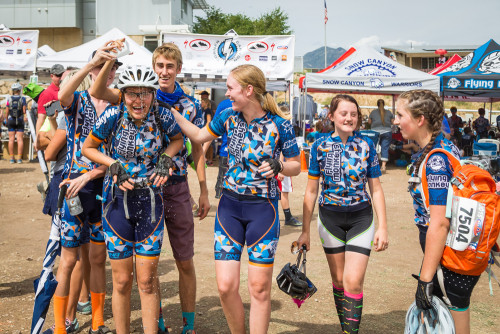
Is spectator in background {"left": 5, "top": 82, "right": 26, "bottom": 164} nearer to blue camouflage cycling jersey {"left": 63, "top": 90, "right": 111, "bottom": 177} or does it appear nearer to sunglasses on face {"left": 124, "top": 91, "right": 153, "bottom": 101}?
blue camouflage cycling jersey {"left": 63, "top": 90, "right": 111, "bottom": 177}

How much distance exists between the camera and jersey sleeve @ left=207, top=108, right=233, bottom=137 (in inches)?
147

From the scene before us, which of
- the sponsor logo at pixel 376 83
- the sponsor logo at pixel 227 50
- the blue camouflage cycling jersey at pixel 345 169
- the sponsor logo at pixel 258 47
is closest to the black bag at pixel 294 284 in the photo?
the blue camouflage cycling jersey at pixel 345 169

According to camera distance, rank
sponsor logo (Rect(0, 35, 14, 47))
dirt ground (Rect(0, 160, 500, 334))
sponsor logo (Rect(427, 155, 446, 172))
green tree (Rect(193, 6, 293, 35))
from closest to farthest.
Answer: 1. sponsor logo (Rect(427, 155, 446, 172))
2. dirt ground (Rect(0, 160, 500, 334))
3. sponsor logo (Rect(0, 35, 14, 47))
4. green tree (Rect(193, 6, 293, 35))

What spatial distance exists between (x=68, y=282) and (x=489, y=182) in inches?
122

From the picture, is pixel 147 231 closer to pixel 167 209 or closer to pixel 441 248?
pixel 167 209

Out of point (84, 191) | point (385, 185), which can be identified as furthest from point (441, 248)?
point (385, 185)

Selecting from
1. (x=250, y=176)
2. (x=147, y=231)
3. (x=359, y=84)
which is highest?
(x=359, y=84)

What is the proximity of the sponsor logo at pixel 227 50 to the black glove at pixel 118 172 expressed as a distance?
39.2 ft

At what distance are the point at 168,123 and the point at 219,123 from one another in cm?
40

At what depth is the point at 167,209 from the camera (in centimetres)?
405

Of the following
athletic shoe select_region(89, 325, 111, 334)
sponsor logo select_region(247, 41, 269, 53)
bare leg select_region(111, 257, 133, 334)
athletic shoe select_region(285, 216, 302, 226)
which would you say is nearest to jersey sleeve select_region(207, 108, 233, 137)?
bare leg select_region(111, 257, 133, 334)

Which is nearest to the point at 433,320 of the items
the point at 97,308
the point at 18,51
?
the point at 97,308

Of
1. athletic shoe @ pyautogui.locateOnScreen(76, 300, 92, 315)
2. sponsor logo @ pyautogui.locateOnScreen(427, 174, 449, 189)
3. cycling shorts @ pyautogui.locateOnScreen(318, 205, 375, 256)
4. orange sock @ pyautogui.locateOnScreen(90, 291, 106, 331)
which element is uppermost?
sponsor logo @ pyautogui.locateOnScreen(427, 174, 449, 189)

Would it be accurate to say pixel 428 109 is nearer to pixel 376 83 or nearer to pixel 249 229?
pixel 249 229
